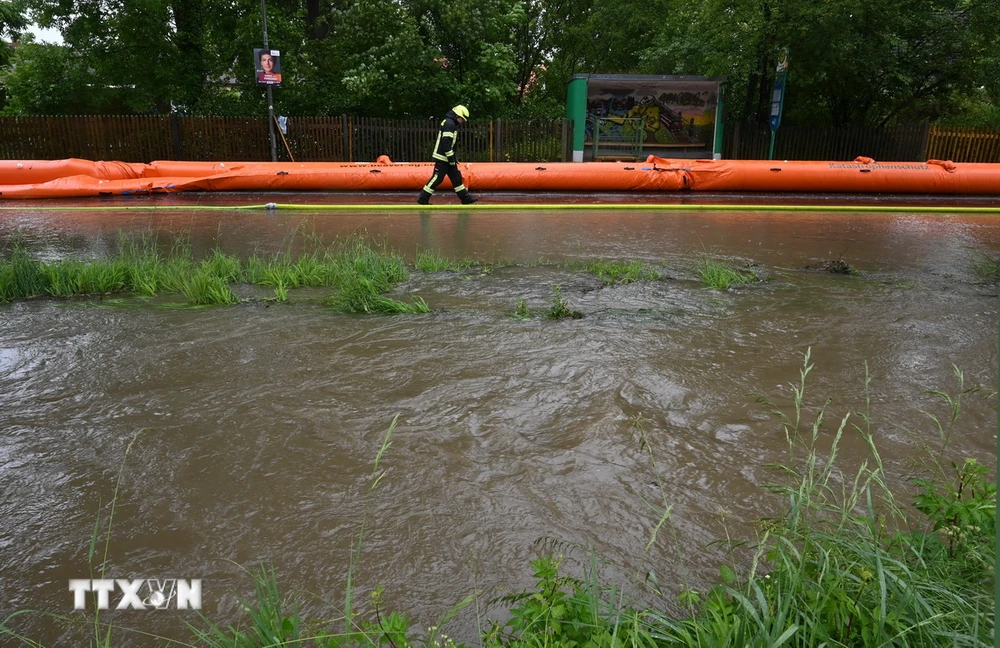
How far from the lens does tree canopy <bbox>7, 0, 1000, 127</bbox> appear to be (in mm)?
17203

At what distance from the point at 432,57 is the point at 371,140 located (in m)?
3.06

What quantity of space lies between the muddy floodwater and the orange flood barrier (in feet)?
26.5

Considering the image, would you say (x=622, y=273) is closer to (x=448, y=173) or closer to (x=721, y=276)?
(x=721, y=276)

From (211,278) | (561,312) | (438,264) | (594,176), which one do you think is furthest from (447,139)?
(561,312)

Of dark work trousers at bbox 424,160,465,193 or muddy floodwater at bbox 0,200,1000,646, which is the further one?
dark work trousers at bbox 424,160,465,193

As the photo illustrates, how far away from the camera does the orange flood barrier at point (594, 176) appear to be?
49.2ft

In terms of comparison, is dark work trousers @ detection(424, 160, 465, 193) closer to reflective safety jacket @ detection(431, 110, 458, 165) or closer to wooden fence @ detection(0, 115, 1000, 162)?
reflective safety jacket @ detection(431, 110, 458, 165)

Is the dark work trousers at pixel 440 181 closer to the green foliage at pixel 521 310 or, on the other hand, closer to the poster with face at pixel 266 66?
the poster with face at pixel 266 66

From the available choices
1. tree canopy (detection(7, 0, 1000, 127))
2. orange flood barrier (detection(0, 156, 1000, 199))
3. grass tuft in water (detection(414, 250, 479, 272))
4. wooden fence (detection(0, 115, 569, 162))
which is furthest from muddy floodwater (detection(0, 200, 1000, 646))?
wooden fence (detection(0, 115, 569, 162))

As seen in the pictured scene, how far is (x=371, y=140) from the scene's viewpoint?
19.1m

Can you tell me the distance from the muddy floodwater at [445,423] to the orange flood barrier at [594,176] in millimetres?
8086

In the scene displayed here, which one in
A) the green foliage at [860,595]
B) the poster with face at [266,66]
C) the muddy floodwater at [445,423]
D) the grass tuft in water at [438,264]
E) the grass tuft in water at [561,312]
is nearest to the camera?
Answer: the green foliage at [860,595]

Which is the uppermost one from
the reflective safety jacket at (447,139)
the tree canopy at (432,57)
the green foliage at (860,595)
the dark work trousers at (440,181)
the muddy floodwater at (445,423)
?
the tree canopy at (432,57)

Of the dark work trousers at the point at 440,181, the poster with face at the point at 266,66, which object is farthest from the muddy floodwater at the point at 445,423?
the poster with face at the point at 266,66
